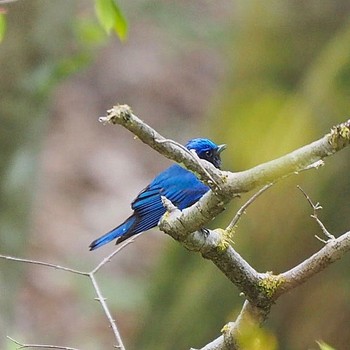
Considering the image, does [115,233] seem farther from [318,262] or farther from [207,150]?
[318,262]

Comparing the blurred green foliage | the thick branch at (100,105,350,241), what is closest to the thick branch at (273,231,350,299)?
the thick branch at (100,105,350,241)

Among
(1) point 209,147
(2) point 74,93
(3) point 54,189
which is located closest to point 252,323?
(1) point 209,147

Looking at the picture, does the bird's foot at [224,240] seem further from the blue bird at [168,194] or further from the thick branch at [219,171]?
the blue bird at [168,194]

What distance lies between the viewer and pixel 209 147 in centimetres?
335

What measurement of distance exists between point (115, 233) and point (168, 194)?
27 cm

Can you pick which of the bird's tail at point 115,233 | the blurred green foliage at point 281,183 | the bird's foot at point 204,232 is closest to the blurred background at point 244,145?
the blurred green foliage at point 281,183

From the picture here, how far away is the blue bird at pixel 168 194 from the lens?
329cm

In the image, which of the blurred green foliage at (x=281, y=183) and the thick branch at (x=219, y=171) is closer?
the thick branch at (x=219, y=171)

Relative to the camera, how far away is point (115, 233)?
3.64 m

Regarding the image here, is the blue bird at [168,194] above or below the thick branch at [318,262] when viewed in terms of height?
above

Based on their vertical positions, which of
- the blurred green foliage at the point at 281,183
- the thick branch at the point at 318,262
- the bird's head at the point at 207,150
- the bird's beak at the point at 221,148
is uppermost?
the blurred green foliage at the point at 281,183

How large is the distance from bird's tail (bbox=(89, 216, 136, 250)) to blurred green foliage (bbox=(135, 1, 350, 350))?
1.62 m

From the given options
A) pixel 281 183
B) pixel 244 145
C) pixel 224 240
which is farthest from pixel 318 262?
pixel 244 145

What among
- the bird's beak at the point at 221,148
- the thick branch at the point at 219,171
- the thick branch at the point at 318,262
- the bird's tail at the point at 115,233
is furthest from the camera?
the bird's tail at the point at 115,233
